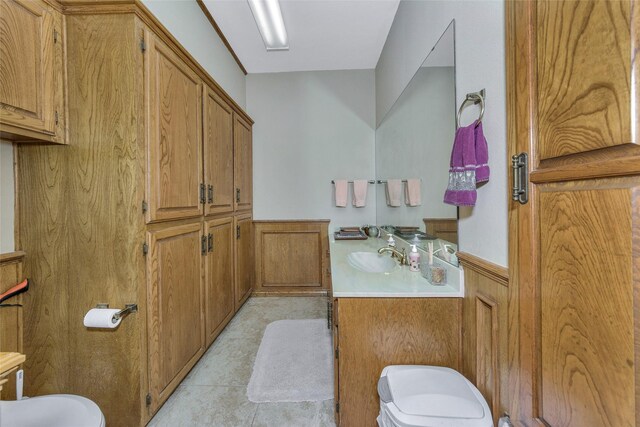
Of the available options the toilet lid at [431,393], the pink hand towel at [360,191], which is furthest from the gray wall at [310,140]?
the toilet lid at [431,393]

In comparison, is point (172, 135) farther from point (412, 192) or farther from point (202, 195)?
point (412, 192)

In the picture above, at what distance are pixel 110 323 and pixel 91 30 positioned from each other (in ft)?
4.60

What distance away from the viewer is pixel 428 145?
63.9 inches

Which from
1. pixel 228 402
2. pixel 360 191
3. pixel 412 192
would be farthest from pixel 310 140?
pixel 228 402

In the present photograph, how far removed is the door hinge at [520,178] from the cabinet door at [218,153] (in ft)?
6.16

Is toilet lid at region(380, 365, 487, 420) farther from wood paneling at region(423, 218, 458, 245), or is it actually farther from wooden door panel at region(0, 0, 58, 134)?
wooden door panel at region(0, 0, 58, 134)

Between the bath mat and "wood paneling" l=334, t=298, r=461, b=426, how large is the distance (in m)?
0.51

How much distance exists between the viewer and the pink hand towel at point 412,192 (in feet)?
5.85

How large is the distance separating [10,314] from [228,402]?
3.87 feet

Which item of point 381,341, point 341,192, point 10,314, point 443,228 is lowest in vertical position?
point 381,341

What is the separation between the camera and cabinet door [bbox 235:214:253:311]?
2.72 meters

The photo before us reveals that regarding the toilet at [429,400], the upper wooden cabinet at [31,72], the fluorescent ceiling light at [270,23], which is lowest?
the toilet at [429,400]

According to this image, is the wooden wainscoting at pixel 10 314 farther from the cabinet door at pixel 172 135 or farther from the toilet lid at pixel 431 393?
the toilet lid at pixel 431 393

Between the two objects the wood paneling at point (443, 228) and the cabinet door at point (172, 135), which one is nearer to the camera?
the wood paneling at point (443, 228)
